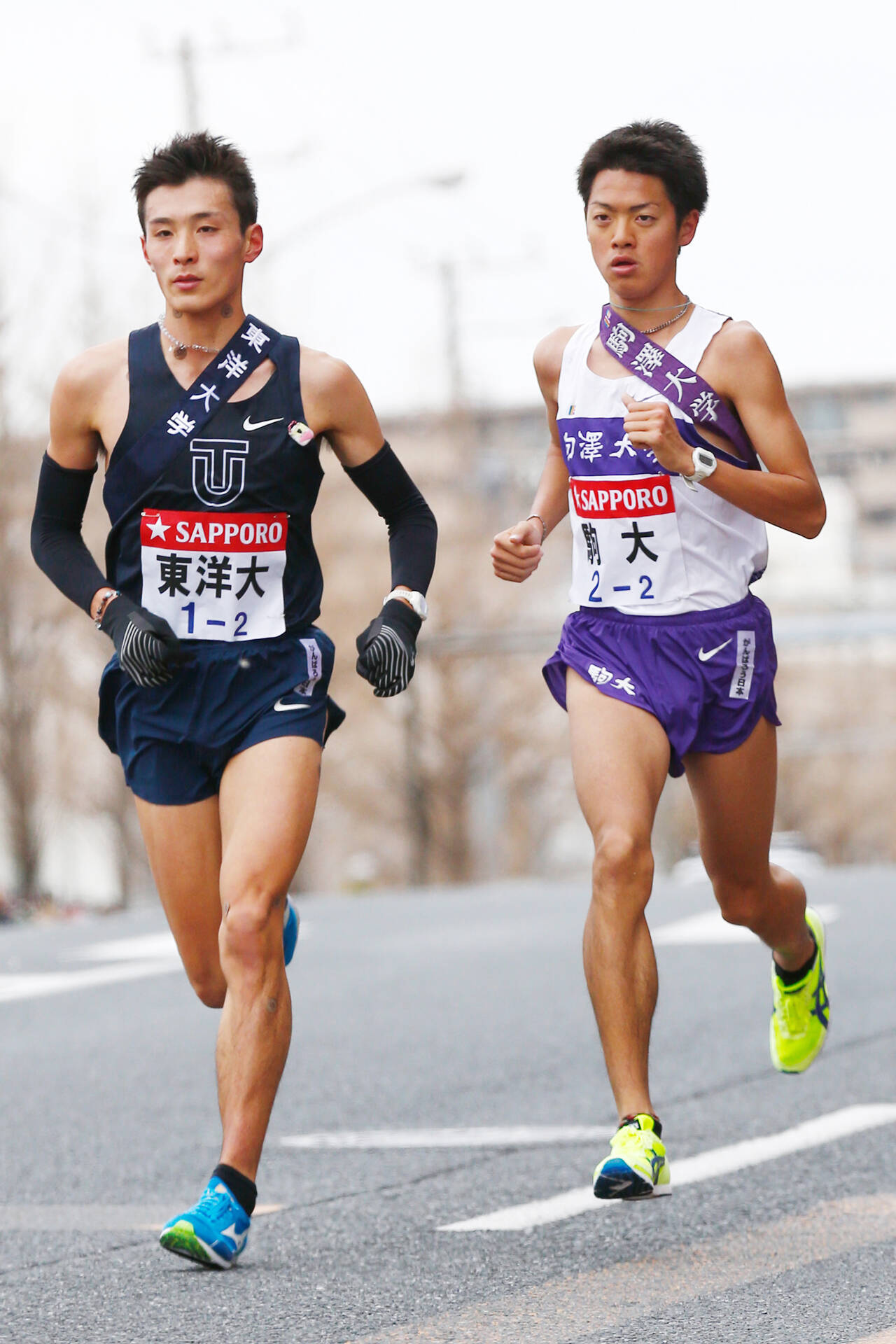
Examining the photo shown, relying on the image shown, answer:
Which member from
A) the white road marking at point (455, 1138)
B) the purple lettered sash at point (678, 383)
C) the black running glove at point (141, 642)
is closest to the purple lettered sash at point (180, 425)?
the black running glove at point (141, 642)

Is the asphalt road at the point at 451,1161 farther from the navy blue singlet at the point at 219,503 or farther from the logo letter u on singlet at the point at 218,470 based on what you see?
the logo letter u on singlet at the point at 218,470

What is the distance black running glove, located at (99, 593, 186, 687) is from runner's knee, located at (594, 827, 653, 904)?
107 centimetres

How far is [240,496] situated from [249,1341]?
1962 mm

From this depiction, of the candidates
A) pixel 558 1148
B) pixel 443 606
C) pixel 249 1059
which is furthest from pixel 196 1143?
pixel 443 606

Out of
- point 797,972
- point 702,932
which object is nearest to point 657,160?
point 797,972

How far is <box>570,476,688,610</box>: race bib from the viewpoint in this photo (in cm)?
533

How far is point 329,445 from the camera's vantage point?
5.36 m

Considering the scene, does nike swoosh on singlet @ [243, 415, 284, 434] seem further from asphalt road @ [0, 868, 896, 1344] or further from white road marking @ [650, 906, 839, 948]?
white road marking @ [650, 906, 839, 948]

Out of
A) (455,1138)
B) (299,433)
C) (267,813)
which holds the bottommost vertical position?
(455,1138)

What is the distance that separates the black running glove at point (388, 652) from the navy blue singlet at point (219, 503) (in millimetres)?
215

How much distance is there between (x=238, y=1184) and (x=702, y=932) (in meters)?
9.08

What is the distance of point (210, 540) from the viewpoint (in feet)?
16.9

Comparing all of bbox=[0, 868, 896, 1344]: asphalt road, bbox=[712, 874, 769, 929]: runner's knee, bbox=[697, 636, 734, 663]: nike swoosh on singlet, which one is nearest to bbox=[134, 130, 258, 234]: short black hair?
bbox=[697, 636, 734, 663]: nike swoosh on singlet

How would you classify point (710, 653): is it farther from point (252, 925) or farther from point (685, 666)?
point (252, 925)
